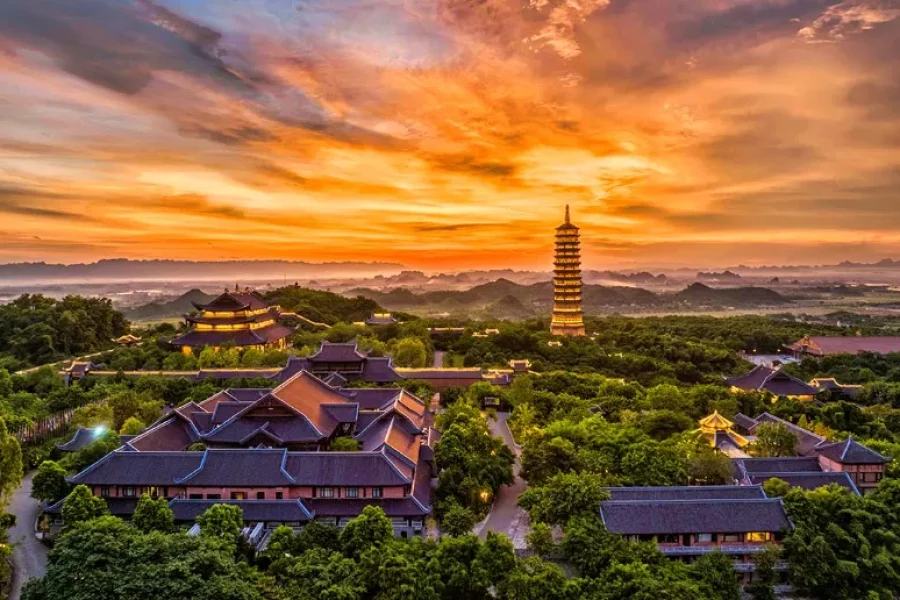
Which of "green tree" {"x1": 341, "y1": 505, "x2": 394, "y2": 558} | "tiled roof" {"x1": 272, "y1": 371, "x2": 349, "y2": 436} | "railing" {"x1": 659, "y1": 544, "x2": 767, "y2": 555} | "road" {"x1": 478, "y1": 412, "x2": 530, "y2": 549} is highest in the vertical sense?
"tiled roof" {"x1": 272, "y1": 371, "x2": 349, "y2": 436}

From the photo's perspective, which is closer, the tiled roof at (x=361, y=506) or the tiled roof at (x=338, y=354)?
the tiled roof at (x=361, y=506)

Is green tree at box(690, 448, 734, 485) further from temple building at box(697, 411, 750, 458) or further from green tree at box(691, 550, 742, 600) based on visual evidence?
green tree at box(691, 550, 742, 600)

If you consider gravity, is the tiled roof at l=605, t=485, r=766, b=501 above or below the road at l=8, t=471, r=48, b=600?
above

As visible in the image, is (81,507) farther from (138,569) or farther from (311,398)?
(311,398)

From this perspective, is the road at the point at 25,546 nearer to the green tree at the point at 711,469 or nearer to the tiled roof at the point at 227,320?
the green tree at the point at 711,469

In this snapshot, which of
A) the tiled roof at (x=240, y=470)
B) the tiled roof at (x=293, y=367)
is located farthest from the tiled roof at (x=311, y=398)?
the tiled roof at (x=293, y=367)

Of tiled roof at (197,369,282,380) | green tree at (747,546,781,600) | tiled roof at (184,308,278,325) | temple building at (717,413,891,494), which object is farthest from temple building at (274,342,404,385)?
green tree at (747,546,781,600)

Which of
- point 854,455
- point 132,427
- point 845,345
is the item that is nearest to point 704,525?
point 854,455
